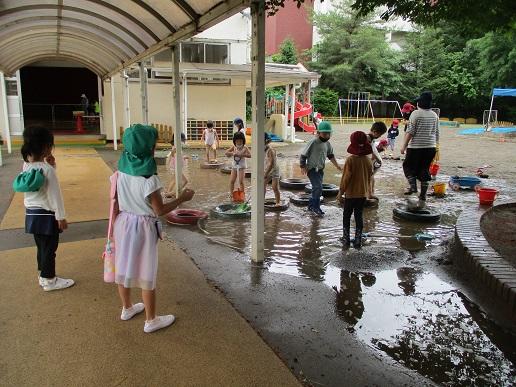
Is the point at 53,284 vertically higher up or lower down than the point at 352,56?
lower down

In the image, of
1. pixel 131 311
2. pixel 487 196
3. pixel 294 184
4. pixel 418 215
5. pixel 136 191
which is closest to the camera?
pixel 136 191

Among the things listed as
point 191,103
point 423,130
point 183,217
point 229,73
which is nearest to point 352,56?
point 191,103

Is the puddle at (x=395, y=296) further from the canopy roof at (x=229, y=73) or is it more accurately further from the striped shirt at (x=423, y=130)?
the canopy roof at (x=229, y=73)

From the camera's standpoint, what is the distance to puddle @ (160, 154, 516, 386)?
125 inches

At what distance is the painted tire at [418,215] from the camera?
6953 mm

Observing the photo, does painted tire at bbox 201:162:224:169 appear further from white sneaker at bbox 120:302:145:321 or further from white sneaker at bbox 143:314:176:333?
white sneaker at bbox 143:314:176:333

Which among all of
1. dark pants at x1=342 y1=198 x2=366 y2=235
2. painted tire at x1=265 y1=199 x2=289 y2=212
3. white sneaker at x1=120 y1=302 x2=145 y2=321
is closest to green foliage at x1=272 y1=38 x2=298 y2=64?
painted tire at x1=265 y1=199 x2=289 y2=212

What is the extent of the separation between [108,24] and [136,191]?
5772 mm

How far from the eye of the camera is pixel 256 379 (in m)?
2.84

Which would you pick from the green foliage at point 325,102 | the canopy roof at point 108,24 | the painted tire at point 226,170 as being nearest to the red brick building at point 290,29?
the green foliage at point 325,102

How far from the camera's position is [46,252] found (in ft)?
13.4

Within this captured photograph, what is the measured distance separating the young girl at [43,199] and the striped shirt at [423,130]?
5907mm

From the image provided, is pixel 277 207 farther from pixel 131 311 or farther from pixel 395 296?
pixel 131 311

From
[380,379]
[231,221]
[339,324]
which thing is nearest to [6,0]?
[231,221]
